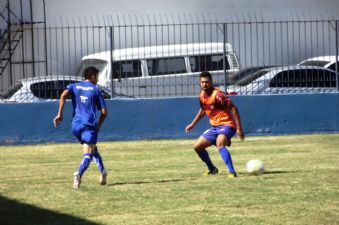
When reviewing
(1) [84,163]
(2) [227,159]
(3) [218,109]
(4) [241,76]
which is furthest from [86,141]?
(4) [241,76]

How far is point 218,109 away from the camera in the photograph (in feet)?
45.9

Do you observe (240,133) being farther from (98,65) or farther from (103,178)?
(98,65)

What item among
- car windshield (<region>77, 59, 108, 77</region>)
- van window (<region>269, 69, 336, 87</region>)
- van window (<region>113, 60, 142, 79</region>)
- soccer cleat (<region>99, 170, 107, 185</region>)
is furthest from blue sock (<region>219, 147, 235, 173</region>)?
car windshield (<region>77, 59, 108, 77</region>)

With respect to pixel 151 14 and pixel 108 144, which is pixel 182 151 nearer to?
pixel 108 144

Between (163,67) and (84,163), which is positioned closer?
(84,163)

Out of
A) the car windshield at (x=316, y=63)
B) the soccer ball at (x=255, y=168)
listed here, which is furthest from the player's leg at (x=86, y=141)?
the car windshield at (x=316, y=63)

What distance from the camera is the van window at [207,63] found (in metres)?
21.9

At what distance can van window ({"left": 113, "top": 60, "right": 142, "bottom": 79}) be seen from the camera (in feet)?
71.6

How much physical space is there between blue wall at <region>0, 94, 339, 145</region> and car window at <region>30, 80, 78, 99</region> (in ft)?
1.06

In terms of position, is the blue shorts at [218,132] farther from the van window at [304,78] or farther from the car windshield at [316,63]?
the car windshield at [316,63]

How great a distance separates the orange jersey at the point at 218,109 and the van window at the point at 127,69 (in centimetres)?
Answer: 784

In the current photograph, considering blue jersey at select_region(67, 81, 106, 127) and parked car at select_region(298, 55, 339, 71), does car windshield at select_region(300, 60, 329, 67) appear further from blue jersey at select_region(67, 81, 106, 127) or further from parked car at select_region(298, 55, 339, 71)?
blue jersey at select_region(67, 81, 106, 127)

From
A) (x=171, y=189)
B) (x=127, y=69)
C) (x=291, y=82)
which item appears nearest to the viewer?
(x=171, y=189)

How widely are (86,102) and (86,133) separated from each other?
0.43 m
